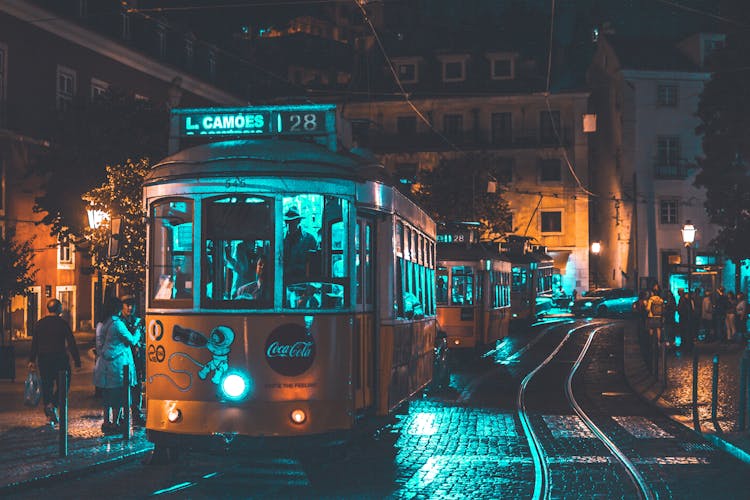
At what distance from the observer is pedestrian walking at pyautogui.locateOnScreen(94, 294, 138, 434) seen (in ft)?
Result: 45.7

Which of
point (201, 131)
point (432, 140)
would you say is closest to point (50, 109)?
point (201, 131)

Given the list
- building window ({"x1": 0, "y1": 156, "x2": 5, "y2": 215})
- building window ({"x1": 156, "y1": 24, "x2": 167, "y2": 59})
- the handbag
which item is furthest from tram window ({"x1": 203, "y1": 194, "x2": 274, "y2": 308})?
building window ({"x1": 156, "y1": 24, "x2": 167, "y2": 59})

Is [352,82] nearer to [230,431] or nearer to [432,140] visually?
[432,140]

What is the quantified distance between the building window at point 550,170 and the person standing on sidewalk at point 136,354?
166ft

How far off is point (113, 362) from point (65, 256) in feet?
84.0

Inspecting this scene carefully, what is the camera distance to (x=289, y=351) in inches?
396

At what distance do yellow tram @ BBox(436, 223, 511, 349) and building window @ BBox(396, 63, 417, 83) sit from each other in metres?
38.5

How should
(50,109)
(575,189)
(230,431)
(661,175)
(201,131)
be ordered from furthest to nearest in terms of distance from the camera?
(575,189)
(661,175)
(50,109)
(201,131)
(230,431)

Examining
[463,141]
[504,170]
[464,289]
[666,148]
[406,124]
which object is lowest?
[464,289]

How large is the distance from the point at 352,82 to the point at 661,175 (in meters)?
19.7

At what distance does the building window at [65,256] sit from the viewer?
37775mm

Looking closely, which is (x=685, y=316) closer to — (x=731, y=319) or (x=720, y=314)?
(x=731, y=319)

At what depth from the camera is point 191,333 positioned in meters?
10.1

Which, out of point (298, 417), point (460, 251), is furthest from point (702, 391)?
point (298, 417)
